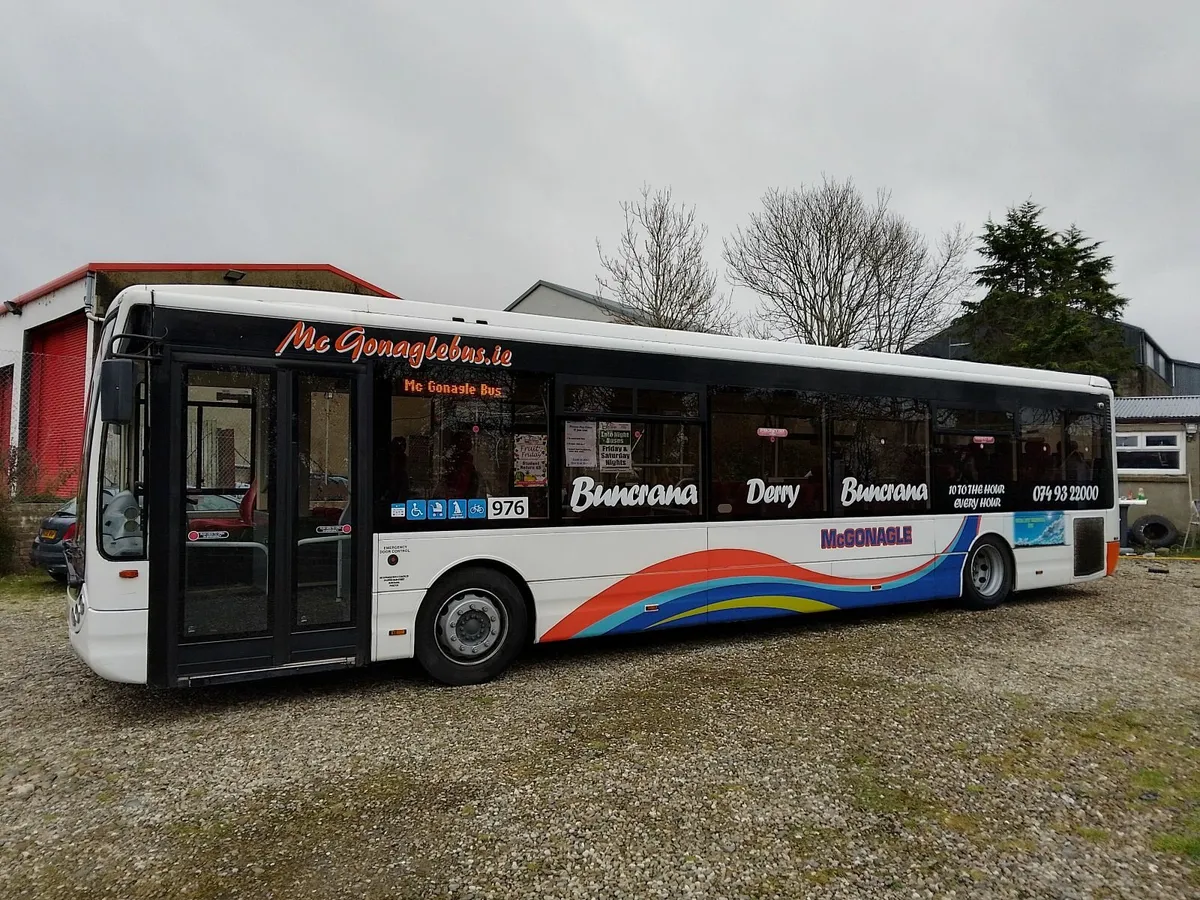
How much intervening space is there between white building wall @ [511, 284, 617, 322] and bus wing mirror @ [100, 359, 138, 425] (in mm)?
23297

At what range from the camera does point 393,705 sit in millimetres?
5191

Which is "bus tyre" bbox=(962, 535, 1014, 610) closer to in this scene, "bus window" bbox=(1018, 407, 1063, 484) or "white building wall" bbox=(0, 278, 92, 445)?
"bus window" bbox=(1018, 407, 1063, 484)

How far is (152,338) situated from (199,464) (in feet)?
2.82

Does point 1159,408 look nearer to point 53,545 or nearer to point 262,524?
point 262,524

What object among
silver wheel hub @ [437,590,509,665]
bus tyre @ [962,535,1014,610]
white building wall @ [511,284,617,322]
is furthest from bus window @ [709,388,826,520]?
white building wall @ [511,284,617,322]

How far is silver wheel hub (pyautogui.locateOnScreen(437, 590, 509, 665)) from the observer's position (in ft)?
18.3

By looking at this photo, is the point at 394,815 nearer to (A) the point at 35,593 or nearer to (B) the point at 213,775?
(B) the point at 213,775

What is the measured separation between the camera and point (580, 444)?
607 centimetres

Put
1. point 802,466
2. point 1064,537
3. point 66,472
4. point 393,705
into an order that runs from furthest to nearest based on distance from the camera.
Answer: point 66,472
point 1064,537
point 802,466
point 393,705

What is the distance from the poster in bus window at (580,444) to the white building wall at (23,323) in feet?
31.4

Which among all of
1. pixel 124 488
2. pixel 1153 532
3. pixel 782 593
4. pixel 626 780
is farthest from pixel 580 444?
pixel 1153 532

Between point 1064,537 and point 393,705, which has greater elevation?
point 1064,537

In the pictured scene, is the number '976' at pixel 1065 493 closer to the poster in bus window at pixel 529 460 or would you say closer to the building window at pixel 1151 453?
the poster in bus window at pixel 529 460

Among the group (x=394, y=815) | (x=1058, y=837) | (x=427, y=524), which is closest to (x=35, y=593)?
(x=427, y=524)
